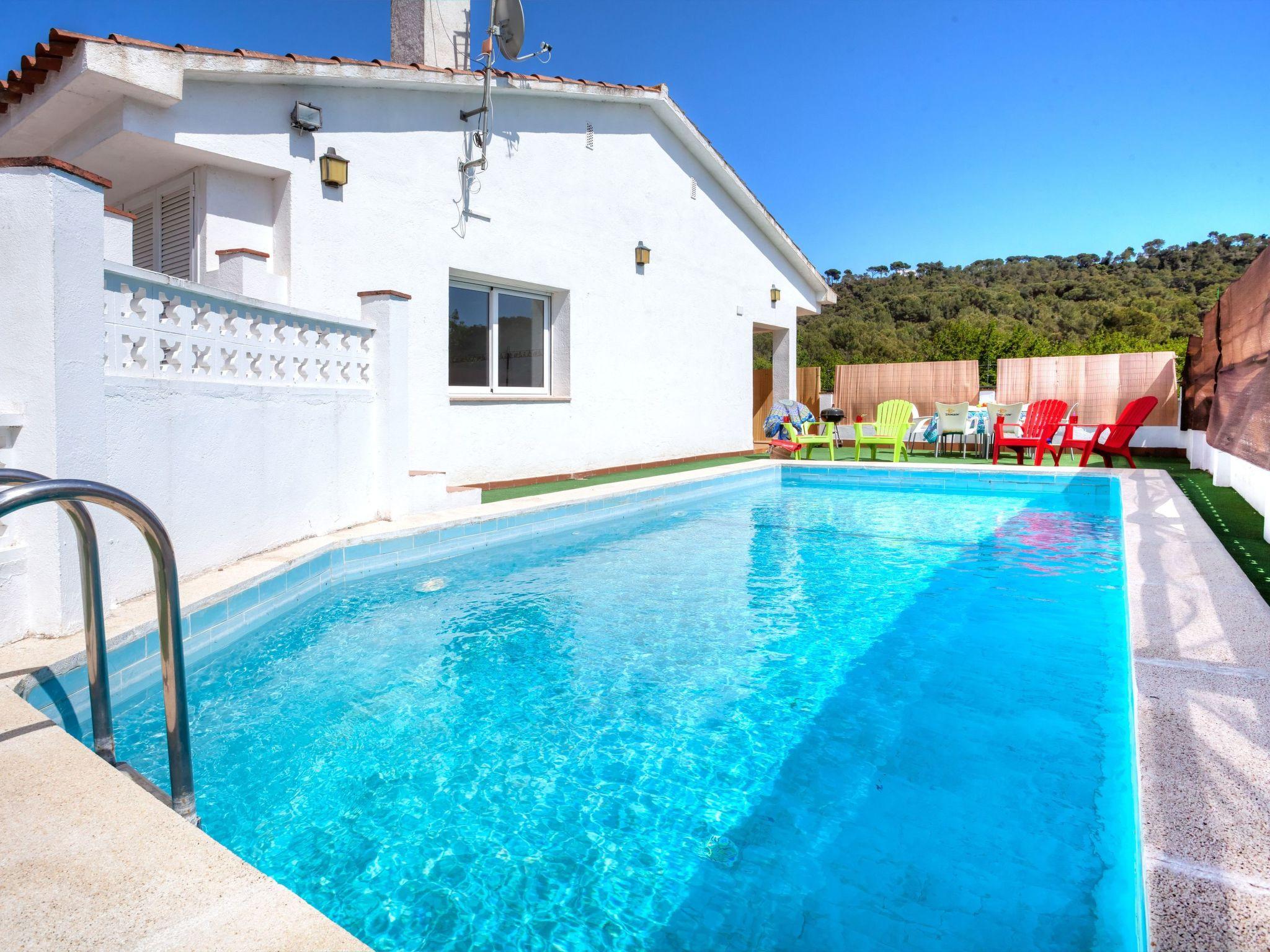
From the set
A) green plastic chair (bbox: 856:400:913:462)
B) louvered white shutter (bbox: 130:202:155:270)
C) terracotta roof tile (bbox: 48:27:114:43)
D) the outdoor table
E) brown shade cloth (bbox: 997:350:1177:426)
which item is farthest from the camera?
brown shade cloth (bbox: 997:350:1177:426)

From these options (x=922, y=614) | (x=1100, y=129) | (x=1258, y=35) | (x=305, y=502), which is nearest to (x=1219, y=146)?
(x=1100, y=129)

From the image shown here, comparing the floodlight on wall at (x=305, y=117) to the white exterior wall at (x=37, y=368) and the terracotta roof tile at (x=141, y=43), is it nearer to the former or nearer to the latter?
the terracotta roof tile at (x=141, y=43)

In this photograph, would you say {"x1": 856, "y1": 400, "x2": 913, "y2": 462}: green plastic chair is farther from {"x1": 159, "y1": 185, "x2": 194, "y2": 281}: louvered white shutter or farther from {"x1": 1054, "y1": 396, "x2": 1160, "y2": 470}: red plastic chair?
{"x1": 159, "y1": 185, "x2": 194, "y2": 281}: louvered white shutter

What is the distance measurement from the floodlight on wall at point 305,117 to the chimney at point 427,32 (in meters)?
2.70

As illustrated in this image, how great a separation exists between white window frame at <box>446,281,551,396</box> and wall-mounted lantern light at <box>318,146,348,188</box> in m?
1.53

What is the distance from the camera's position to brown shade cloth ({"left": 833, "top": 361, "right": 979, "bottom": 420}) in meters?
16.9

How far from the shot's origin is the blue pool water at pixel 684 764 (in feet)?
6.32

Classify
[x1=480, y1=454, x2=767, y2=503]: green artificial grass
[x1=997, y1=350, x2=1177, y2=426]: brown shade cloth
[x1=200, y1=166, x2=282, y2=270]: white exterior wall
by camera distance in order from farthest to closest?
[x1=997, y1=350, x2=1177, y2=426]: brown shade cloth → [x1=480, y1=454, x2=767, y2=503]: green artificial grass → [x1=200, y1=166, x2=282, y2=270]: white exterior wall

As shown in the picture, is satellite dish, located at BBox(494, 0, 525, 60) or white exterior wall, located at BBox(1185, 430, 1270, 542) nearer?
white exterior wall, located at BBox(1185, 430, 1270, 542)

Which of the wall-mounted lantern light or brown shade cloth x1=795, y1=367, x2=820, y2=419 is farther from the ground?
the wall-mounted lantern light

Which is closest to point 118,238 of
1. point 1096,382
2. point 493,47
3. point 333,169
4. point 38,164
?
point 38,164

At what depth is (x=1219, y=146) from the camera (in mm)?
24203

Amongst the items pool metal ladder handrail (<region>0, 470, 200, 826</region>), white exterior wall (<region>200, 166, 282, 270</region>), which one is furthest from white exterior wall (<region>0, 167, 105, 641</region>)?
white exterior wall (<region>200, 166, 282, 270</region>)

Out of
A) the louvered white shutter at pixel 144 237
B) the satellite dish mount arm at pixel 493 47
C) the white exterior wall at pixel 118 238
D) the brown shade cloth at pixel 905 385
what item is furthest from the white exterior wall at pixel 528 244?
the brown shade cloth at pixel 905 385
